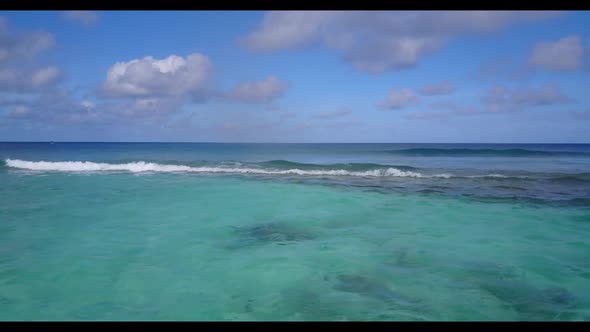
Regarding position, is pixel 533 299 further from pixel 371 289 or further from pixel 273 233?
pixel 273 233

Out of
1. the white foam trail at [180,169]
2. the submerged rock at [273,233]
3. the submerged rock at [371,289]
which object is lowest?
the submerged rock at [371,289]

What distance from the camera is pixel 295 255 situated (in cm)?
745

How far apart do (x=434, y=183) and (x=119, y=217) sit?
15.2 m

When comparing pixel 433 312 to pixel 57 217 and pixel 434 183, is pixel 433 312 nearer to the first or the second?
pixel 57 217

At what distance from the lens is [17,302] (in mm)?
5352

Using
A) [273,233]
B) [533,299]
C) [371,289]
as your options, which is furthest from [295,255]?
[533,299]

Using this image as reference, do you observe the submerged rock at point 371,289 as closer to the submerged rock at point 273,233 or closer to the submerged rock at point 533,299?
the submerged rock at point 533,299

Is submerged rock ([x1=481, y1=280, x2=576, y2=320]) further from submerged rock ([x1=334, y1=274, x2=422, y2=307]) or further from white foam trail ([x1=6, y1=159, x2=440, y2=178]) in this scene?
white foam trail ([x1=6, y1=159, x2=440, y2=178])

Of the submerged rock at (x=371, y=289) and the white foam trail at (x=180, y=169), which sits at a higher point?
the white foam trail at (x=180, y=169)

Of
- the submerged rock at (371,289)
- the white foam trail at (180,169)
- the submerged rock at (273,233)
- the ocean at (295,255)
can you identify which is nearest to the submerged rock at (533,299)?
the ocean at (295,255)

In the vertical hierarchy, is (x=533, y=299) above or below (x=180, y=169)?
below

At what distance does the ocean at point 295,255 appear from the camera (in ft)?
17.1

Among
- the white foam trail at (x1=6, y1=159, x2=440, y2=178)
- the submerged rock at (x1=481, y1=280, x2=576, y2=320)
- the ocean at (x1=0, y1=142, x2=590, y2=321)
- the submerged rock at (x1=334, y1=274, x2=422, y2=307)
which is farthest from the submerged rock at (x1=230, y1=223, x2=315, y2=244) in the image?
the white foam trail at (x1=6, y1=159, x2=440, y2=178)
